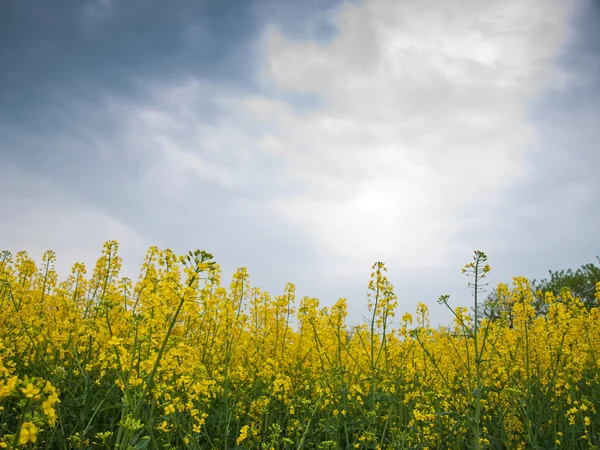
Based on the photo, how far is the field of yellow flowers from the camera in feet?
12.9

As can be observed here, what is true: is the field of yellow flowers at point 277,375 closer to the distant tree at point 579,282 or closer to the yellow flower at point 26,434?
the yellow flower at point 26,434

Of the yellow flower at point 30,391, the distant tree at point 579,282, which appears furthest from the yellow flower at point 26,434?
the distant tree at point 579,282

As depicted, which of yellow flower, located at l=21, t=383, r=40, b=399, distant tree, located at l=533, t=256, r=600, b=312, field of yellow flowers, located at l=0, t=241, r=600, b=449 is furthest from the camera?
distant tree, located at l=533, t=256, r=600, b=312

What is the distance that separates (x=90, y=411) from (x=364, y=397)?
3633 mm

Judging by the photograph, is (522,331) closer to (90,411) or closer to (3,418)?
(90,411)

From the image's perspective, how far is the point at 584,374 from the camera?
723cm

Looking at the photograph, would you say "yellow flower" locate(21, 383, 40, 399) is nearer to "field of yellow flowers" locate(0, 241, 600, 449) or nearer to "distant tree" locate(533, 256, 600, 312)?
"field of yellow flowers" locate(0, 241, 600, 449)

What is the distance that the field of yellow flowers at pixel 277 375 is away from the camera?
3926 millimetres

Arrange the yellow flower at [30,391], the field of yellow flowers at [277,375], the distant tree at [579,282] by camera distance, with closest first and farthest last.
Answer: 1. the yellow flower at [30,391]
2. the field of yellow flowers at [277,375]
3. the distant tree at [579,282]

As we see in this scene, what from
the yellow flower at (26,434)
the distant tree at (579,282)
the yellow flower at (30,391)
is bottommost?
the yellow flower at (26,434)

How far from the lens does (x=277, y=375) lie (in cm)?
519

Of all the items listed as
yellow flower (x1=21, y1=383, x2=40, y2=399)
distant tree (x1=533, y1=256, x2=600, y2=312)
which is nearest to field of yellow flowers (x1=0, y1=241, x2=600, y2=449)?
yellow flower (x1=21, y1=383, x2=40, y2=399)

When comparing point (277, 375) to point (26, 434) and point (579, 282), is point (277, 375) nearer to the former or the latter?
point (26, 434)

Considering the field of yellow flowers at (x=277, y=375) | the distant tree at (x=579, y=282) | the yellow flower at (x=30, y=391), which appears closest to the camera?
the yellow flower at (x=30, y=391)
